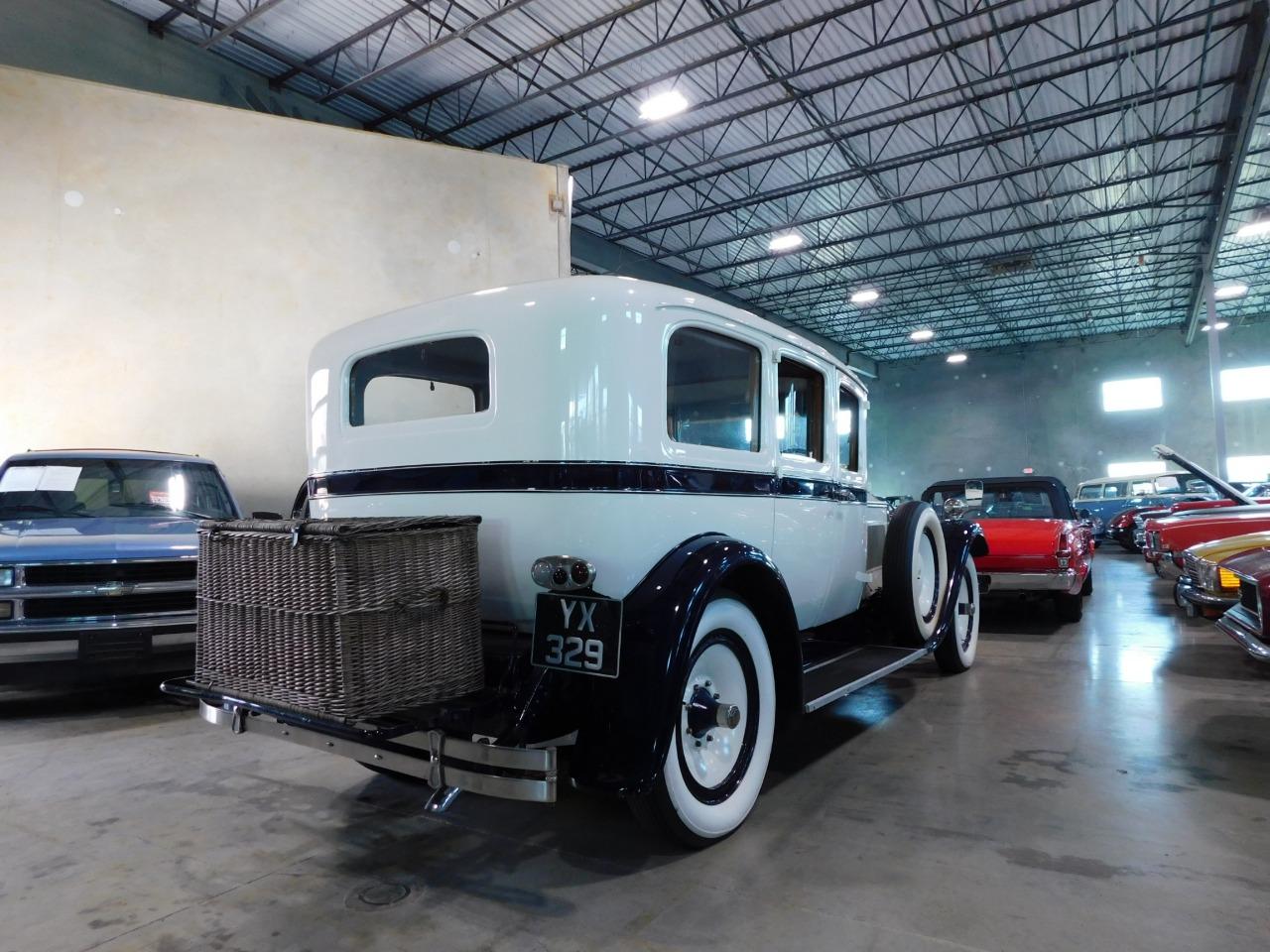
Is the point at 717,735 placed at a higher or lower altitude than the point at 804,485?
lower

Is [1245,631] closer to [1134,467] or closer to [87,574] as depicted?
[87,574]

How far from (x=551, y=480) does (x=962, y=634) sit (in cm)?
421

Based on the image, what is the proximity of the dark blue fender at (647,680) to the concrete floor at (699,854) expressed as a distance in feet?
1.38

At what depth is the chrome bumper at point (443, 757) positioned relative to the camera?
2127mm

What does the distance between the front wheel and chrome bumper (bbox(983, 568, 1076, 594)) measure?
4.89m

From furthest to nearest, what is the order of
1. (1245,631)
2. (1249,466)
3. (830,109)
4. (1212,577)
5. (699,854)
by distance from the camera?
(1249,466) → (830,109) → (1212,577) → (1245,631) → (699,854)

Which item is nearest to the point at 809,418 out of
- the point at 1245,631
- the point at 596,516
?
the point at 596,516

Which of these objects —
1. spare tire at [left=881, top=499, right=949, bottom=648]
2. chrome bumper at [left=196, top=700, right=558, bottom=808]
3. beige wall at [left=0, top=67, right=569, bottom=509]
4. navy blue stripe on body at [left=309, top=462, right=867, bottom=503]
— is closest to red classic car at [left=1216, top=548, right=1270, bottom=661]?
spare tire at [left=881, top=499, right=949, bottom=648]

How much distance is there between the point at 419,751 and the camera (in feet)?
7.92

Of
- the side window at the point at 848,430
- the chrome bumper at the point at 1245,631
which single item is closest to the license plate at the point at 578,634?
the side window at the point at 848,430

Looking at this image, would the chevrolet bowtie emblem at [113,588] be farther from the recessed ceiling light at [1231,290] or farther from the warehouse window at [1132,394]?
the warehouse window at [1132,394]

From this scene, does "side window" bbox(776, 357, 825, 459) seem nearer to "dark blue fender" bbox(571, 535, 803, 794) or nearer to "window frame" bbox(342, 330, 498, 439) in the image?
"dark blue fender" bbox(571, 535, 803, 794)

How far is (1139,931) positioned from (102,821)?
11.8 feet

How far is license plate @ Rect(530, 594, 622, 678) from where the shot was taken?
2289 millimetres
